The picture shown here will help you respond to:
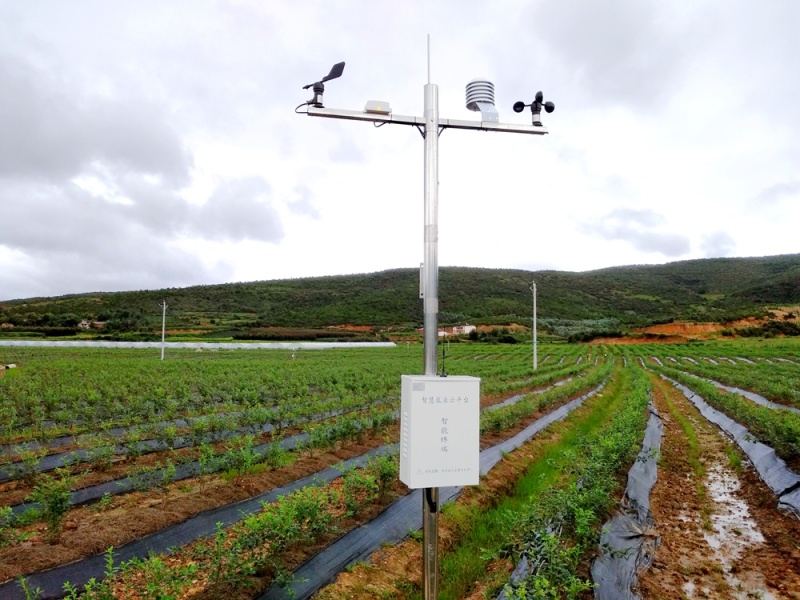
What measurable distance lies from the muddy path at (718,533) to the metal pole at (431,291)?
2.78 metres

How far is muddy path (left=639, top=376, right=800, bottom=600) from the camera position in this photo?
5.40 metres

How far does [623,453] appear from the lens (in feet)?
29.4

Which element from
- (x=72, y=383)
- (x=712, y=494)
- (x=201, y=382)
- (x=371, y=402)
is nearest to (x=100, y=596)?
(x=712, y=494)

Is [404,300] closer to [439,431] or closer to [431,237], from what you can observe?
[431,237]

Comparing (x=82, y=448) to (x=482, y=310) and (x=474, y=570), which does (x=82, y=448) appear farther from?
(x=482, y=310)

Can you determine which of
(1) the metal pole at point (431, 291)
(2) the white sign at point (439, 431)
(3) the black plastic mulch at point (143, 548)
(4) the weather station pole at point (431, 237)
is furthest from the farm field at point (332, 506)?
(2) the white sign at point (439, 431)

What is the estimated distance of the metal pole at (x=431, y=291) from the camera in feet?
12.0

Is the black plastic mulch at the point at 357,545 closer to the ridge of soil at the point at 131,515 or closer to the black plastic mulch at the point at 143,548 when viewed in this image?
the black plastic mulch at the point at 143,548

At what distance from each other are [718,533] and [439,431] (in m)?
5.66

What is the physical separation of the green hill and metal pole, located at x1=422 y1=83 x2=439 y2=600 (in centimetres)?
3726

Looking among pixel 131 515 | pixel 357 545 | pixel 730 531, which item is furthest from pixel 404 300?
pixel 357 545

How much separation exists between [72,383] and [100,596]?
15.5 m

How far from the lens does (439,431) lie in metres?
3.55

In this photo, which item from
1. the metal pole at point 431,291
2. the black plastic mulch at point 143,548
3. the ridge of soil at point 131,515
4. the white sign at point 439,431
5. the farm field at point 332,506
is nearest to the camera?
the white sign at point 439,431
